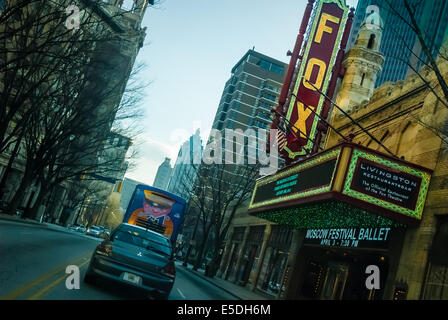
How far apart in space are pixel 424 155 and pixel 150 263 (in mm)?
9417

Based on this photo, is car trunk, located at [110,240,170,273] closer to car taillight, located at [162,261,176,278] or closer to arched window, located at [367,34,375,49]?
car taillight, located at [162,261,176,278]

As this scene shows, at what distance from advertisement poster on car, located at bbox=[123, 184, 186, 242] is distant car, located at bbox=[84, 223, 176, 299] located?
35.3 feet

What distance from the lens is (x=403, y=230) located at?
13859 mm

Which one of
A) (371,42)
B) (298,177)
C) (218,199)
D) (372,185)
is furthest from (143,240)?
(218,199)

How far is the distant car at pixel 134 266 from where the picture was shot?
30.5 ft

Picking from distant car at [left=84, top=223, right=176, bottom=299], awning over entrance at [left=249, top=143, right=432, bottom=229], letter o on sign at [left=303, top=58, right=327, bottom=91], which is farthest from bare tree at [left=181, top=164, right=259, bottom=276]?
distant car at [left=84, top=223, right=176, bottom=299]

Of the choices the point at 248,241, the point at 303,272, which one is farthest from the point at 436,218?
the point at 248,241

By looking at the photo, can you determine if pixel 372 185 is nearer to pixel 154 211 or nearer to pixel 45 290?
pixel 45 290

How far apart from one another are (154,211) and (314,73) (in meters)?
9.93

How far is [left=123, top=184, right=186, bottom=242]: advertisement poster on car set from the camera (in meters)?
20.8

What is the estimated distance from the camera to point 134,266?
30.8 ft

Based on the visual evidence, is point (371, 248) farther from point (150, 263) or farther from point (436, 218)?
point (150, 263)
